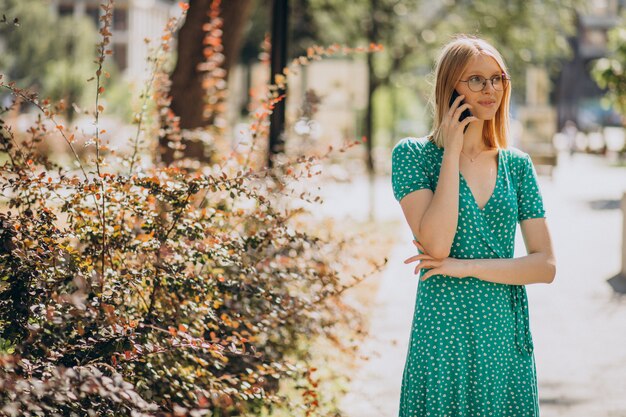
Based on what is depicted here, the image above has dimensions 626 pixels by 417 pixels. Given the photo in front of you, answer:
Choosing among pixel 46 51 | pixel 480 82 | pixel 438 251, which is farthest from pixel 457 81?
pixel 46 51

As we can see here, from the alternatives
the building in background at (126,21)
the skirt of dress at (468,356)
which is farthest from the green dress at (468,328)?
the building in background at (126,21)

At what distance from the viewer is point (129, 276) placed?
3.54m

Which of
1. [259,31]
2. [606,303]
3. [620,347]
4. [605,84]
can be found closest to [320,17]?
[605,84]

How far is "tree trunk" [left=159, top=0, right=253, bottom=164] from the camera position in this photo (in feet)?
31.7

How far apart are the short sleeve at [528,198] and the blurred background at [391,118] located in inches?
21.8

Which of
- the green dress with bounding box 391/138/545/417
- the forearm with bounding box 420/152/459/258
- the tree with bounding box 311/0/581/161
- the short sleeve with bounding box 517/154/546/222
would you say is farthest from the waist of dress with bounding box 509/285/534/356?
the tree with bounding box 311/0/581/161

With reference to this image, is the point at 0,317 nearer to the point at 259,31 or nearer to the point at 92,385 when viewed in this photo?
the point at 92,385

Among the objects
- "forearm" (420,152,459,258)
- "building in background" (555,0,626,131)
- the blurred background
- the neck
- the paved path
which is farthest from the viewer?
"building in background" (555,0,626,131)

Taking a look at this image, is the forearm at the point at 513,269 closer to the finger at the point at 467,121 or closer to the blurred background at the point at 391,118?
the finger at the point at 467,121

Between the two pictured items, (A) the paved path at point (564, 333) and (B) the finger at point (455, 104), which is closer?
(B) the finger at point (455, 104)

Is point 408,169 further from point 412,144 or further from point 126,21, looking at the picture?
point 126,21

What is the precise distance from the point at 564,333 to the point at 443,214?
5427mm

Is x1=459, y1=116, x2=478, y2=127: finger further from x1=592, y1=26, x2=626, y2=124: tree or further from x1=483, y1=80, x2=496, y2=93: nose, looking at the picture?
x1=592, y1=26, x2=626, y2=124: tree

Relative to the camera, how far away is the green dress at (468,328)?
294 cm
